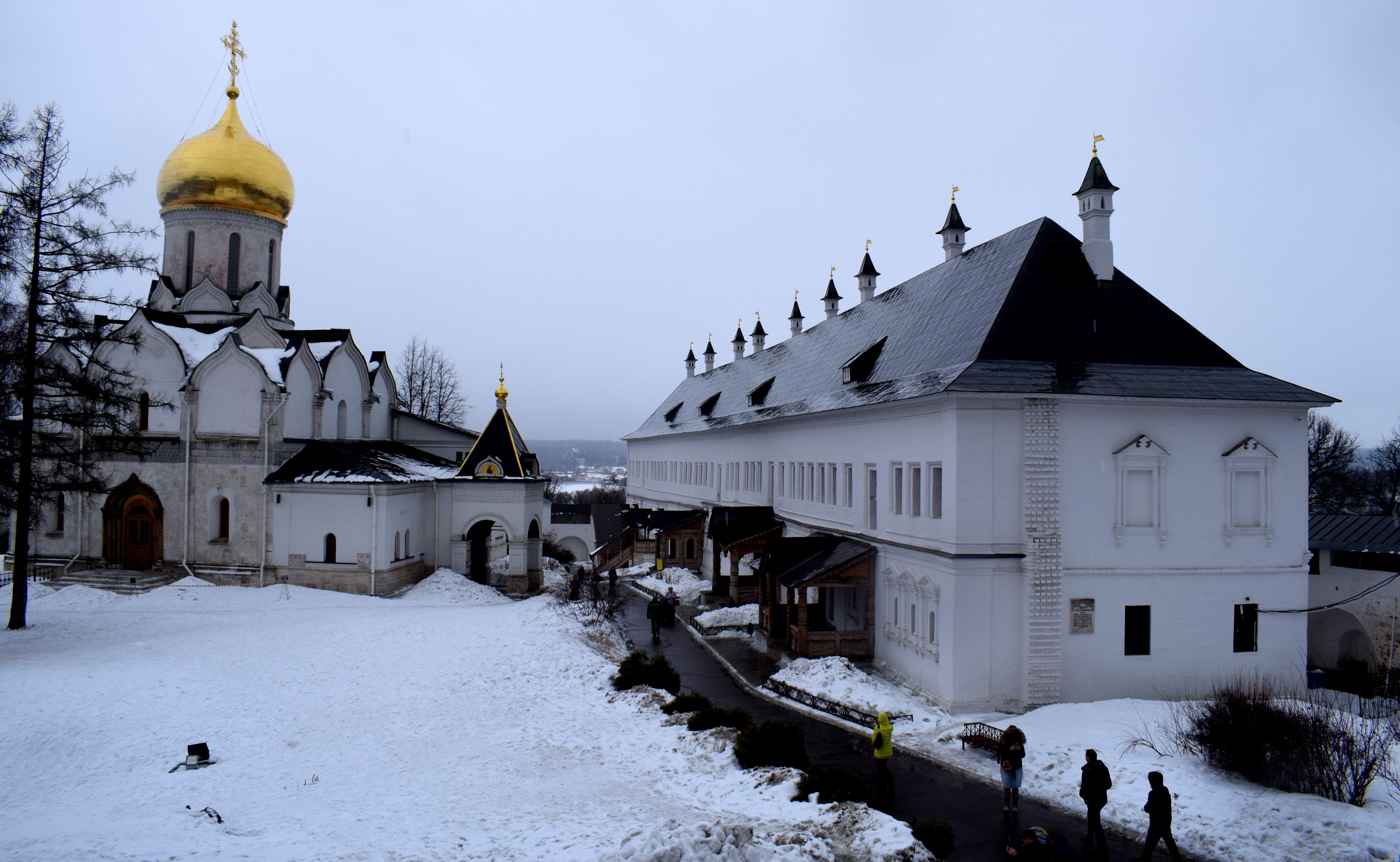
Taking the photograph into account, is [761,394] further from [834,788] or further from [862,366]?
[834,788]

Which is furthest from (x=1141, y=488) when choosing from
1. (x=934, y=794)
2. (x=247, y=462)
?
(x=247, y=462)

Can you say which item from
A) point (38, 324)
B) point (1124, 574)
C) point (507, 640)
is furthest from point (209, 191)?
point (1124, 574)

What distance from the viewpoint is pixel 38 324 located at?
62.3ft

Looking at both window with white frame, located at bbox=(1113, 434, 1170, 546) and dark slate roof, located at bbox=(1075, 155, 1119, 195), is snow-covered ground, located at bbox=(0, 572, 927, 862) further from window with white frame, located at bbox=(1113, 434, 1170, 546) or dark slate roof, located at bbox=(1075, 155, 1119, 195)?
dark slate roof, located at bbox=(1075, 155, 1119, 195)

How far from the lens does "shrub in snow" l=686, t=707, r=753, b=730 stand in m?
14.9

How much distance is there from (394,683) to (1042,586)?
1358cm

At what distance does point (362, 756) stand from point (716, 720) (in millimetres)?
5937

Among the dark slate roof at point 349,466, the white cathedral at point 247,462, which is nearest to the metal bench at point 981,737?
the white cathedral at point 247,462

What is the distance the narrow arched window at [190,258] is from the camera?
3134cm

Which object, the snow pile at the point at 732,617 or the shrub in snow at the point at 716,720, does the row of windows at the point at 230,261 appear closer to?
the snow pile at the point at 732,617

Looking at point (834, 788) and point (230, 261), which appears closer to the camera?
point (834, 788)

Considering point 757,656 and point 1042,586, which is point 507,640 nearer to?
point 757,656

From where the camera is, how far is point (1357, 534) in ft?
70.7

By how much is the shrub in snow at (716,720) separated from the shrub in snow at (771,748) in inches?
61.9
